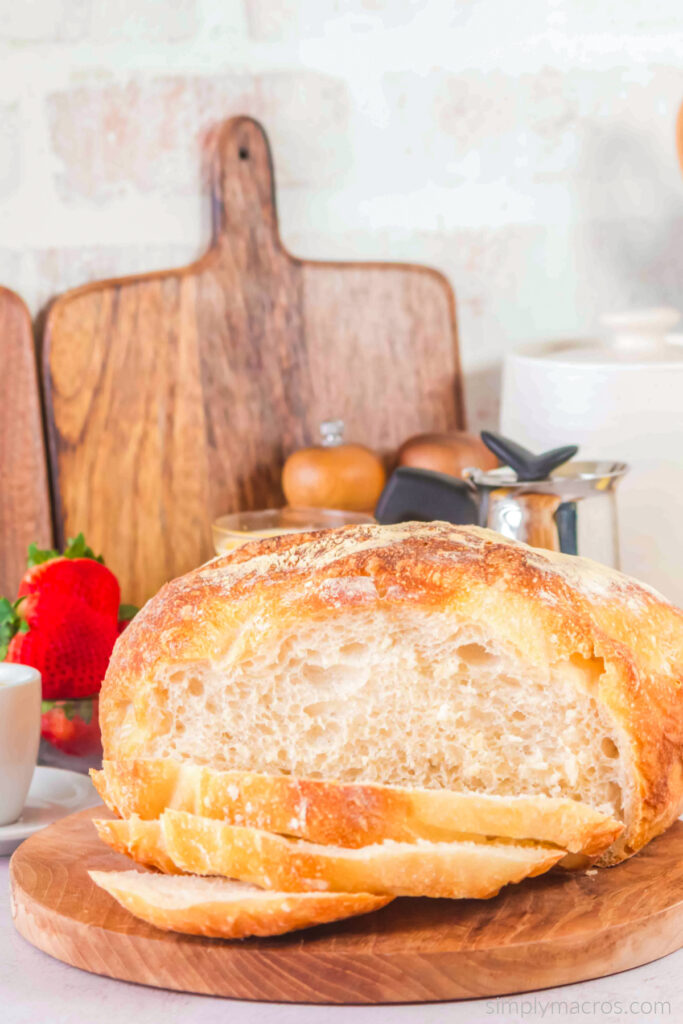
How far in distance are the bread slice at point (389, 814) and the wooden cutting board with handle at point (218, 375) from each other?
30.5 inches

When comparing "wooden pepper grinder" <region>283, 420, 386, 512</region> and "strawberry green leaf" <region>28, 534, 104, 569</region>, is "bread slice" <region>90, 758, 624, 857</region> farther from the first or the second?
"wooden pepper grinder" <region>283, 420, 386, 512</region>

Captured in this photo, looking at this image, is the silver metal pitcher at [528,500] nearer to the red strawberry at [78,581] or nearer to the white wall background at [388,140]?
the red strawberry at [78,581]

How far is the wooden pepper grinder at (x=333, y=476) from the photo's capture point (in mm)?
1492

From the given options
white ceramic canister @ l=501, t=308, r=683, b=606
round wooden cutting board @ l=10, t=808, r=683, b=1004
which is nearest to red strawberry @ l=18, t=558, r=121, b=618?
round wooden cutting board @ l=10, t=808, r=683, b=1004

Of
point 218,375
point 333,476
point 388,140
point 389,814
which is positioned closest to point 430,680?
point 389,814

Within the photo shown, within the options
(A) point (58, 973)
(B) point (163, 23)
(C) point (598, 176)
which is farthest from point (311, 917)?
(C) point (598, 176)

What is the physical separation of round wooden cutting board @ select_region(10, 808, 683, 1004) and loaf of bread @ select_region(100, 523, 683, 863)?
7 centimetres

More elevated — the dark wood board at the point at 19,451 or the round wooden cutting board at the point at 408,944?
the dark wood board at the point at 19,451

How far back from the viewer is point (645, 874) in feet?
2.59

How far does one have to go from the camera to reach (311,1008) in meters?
0.68

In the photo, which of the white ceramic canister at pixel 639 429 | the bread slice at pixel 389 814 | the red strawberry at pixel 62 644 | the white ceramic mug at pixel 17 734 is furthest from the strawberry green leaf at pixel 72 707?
the white ceramic canister at pixel 639 429

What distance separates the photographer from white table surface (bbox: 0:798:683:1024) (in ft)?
2.21

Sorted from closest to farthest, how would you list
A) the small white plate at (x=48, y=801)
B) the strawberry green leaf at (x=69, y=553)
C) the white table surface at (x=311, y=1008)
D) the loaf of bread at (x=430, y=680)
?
the white table surface at (x=311, y=1008) → the loaf of bread at (x=430, y=680) → the small white plate at (x=48, y=801) → the strawberry green leaf at (x=69, y=553)

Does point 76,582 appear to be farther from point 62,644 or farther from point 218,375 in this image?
point 218,375
